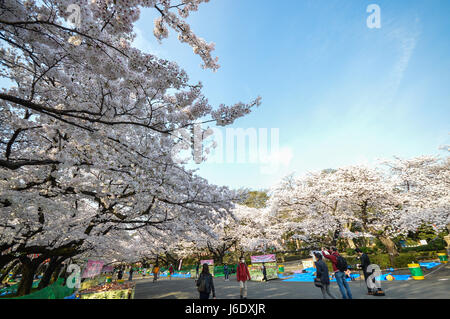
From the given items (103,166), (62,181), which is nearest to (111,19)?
(103,166)

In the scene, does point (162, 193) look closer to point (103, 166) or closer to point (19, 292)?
point (103, 166)

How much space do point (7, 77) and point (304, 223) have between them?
2049 cm

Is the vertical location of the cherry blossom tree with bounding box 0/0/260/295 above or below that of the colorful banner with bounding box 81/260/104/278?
above

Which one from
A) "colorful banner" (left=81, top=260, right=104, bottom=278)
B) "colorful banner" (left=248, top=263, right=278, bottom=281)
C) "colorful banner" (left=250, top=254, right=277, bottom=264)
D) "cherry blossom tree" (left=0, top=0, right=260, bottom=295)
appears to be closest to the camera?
"cherry blossom tree" (left=0, top=0, right=260, bottom=295)

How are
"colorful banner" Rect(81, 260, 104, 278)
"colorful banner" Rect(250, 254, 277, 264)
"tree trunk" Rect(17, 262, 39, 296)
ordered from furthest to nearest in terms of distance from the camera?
"colorful banner" Rect(250, 254, 277, 264) < "colorful banner" Rect(81, 260, 104, 278) < "tree trunk" Rect(17, 262, 39, 296)

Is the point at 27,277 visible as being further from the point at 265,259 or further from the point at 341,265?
the point at 265,259

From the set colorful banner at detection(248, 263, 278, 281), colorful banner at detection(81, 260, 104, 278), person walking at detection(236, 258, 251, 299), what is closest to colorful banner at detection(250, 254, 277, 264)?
colorful banner at detection(248, 263, 278, 281)

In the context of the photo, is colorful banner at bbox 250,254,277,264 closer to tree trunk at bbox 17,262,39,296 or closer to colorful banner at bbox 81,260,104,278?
colorful banner at bbox 81,260,104,278

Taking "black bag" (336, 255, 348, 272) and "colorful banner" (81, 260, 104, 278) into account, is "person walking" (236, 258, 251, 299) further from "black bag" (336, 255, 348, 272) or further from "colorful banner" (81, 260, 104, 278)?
"colorful banner" (81, 260, 104, 278)

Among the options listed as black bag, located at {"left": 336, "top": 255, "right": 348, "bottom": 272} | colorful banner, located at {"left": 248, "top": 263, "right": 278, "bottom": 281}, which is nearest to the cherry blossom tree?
black bag, located at {"left": 336, "top": 255, "right": 348, "bottom": 272}

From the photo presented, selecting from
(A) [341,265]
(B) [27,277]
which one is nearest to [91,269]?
(B) [27,277]

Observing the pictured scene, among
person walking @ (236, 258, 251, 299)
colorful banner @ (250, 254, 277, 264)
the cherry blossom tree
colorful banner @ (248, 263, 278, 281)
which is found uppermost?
the cherry blossom tree

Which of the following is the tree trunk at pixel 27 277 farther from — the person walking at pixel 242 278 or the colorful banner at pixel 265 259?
the colorful banner at pixel 265 259

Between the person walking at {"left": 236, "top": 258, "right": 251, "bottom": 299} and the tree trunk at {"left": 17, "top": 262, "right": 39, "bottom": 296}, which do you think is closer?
the person walking at {"left": 236, "top": 258, "right": 251, "bottom": 299}
